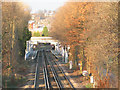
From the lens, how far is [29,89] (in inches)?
457

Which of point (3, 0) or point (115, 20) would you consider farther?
Result: point (3, 0)

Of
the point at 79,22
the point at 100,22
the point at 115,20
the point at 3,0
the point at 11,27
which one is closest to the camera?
the point at 115,20

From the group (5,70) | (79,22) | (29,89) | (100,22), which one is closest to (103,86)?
(100,22)

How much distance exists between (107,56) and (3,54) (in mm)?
5900

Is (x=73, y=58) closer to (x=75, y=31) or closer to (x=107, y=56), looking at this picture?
(x=75, y=31)

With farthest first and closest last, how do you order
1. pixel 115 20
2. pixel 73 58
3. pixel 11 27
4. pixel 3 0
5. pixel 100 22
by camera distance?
pixel 73 58 → pixel 11 27 → pixel 3 0 → pixel 100 22 → pixel 115 20

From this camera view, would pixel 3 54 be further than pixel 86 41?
No

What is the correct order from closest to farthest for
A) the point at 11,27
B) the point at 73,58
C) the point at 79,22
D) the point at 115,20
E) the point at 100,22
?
1. the point at 115,20
2. the point at 100,22
3. the point at 11,27
4. the point at 79,22
5. the point at 73,58

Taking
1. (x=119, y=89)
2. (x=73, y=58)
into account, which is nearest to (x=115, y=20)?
(x=119, y=89)

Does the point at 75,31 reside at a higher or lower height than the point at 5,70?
higher

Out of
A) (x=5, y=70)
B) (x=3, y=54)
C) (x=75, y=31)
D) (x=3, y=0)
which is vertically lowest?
(x=5, y=70)

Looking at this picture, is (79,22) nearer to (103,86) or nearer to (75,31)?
(75,31)

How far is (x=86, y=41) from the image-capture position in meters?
14.2

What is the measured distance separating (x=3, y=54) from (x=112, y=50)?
6180mm
